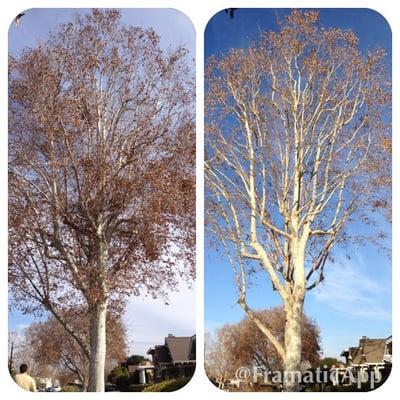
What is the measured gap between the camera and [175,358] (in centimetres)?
534

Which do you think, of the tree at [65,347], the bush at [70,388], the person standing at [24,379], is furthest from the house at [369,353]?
the person standing at [24,379]

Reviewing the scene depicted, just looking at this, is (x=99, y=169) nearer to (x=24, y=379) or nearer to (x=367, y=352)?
(x=24, y=379)

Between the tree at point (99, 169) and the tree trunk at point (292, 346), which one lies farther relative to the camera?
the tree at point (99, 169)

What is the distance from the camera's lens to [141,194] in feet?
18.3

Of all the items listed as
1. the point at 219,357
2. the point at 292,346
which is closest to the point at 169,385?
the point at 219,357

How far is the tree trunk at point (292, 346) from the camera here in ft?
17.6

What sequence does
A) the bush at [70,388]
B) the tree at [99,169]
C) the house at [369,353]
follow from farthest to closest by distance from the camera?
the tree at [99,169]
the bush at [70,388]
the house at [369,353]

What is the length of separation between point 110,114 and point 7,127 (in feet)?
2.44

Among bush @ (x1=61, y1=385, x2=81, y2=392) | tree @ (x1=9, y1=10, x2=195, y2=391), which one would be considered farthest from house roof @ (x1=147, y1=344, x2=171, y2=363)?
bush @ (x1=61, y1=385, x2=81, y2=392)

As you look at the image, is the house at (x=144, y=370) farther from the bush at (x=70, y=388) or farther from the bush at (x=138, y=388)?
the bush at (x=70, y=388)

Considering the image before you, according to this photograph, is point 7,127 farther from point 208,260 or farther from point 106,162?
point 208,260

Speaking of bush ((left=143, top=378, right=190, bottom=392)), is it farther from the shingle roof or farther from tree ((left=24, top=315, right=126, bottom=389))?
the shingle roof

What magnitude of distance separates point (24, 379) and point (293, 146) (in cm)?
253

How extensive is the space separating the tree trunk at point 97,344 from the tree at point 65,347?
3cm
